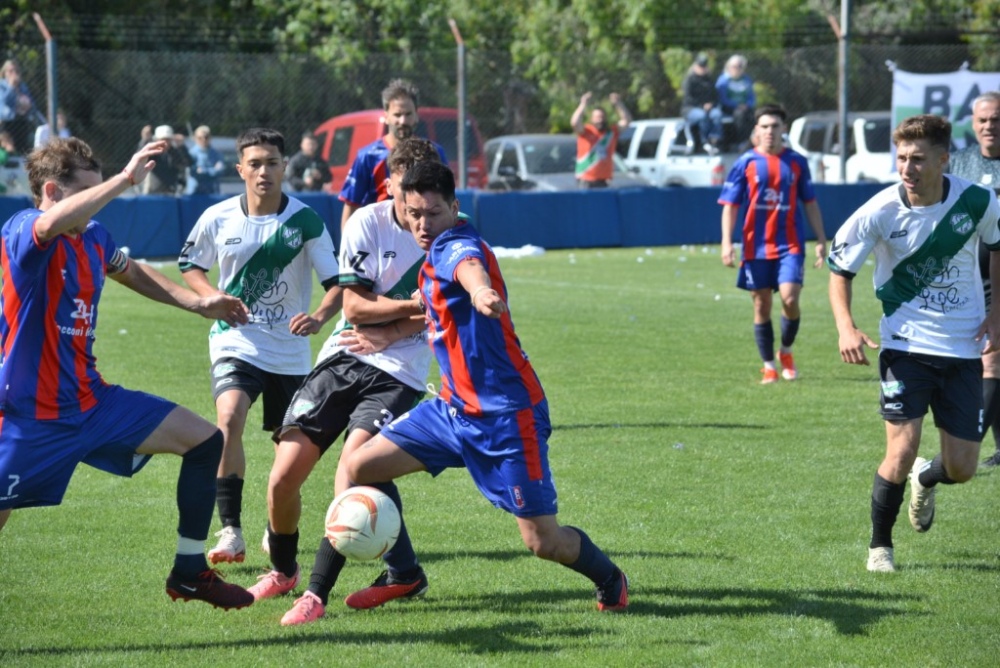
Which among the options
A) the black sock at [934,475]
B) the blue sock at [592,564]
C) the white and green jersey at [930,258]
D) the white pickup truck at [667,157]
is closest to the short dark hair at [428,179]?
the blue sock at [592,564]

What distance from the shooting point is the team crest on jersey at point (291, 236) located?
6430mm

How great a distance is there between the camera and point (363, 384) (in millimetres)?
5926

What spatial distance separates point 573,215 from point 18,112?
8.59m

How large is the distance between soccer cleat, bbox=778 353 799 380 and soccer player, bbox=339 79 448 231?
4232mm

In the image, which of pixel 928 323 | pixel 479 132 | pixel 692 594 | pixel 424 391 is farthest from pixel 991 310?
pixel 479 132

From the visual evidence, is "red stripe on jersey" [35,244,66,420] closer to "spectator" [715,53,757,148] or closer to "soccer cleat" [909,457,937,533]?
"soccer cleat" [909,457,937,533]

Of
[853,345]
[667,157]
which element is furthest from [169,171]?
[853,345]

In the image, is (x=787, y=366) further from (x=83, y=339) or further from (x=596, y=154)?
(x=596, y=154)

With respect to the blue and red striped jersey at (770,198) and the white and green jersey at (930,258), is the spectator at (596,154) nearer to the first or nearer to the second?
the blue and red striped jersey at (770,198)

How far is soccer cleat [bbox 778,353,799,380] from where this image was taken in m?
11.6

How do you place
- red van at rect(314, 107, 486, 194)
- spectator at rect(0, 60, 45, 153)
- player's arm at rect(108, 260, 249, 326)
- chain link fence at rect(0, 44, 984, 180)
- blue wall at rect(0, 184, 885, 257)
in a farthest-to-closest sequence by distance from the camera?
red van at rect(314, 107, 486, 194)
chain link fence at rect(0, 44, 984, 180)
blue wall at rect(0, 184, 885, 257)
spectator at rect(0, 60, 45, 153)
player's arm at rect(108, 260, 249, 326)

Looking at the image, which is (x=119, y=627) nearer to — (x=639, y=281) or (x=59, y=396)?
(x=59, y=396)

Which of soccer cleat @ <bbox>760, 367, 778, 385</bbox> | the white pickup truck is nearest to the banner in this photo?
the white pickup truck

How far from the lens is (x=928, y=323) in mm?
6215
